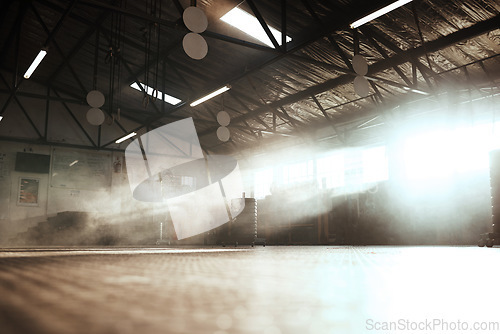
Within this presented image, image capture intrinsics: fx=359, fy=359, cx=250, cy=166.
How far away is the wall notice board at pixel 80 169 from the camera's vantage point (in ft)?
40.0

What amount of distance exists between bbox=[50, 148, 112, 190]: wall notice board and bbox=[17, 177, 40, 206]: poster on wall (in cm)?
52

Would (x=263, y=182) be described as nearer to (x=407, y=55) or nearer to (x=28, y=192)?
(x=407, y=55)

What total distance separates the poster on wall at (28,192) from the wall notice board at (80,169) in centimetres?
52

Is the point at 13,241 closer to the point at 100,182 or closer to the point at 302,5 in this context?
the point at 100,182

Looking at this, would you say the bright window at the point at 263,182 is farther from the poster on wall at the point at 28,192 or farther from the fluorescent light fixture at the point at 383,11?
the fluorescent light fixture at the point at 383,11

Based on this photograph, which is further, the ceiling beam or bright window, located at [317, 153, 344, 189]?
bright window, located at [317, 153, 344, 189]

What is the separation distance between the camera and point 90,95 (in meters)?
6.62

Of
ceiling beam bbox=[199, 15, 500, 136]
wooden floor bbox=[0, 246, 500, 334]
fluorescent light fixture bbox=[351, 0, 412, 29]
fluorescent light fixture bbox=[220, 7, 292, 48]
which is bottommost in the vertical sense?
wooden floor bbox=[0, 246, 500, 334]

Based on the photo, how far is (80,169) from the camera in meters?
12.6

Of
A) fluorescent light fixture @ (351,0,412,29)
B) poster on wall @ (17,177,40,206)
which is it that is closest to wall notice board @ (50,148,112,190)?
poster on wall @ (17,177,40,206)

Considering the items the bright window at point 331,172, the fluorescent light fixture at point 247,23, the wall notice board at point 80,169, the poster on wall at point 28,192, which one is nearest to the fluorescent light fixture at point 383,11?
the fluorescent light fixture at point 247,23

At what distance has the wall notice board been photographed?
12203mm

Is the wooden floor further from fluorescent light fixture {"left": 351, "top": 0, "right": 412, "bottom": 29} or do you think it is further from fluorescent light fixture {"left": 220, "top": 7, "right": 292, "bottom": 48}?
fluorescent light fixture {"left": 220, "top": 7, "right": 292, "bottom": 48}

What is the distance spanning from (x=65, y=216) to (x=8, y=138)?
3.10 meters
